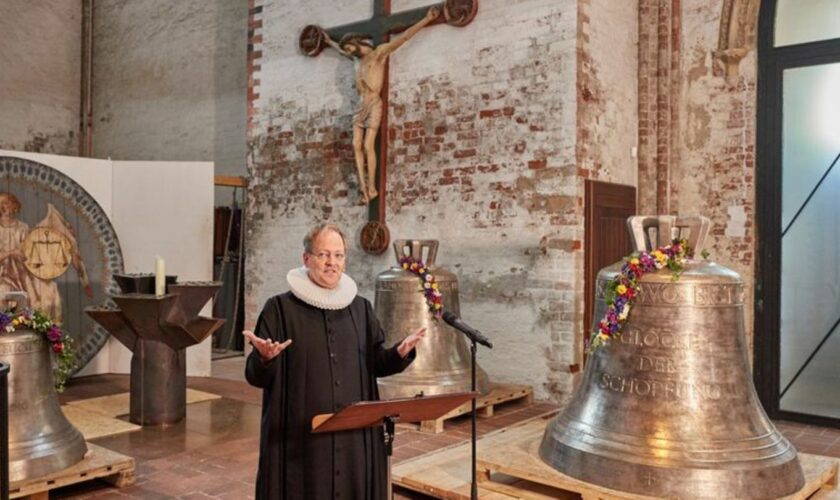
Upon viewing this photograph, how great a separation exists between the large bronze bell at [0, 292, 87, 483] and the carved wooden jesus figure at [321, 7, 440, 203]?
4.21 metres

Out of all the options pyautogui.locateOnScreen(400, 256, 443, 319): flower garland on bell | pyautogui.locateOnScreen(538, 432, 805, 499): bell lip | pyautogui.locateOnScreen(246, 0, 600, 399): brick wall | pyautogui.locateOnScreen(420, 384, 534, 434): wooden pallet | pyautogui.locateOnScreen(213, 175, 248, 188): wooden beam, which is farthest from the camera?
pyautogui.locateOnScreen(213, 175, 248, 188): wooden beam

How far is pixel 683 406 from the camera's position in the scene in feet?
13.3

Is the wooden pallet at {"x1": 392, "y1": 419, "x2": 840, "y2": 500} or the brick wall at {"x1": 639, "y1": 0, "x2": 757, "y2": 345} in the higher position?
the brick wall at {"x1": 639, "y1": 0, "x2": 757, "y2": 345}

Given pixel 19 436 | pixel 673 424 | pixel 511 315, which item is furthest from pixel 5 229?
pixel 673 424

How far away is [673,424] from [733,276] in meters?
0.82

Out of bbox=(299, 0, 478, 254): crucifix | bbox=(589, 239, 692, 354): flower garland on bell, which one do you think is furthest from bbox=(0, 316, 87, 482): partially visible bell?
bbox=(299, 0, 478, 254): crucifix

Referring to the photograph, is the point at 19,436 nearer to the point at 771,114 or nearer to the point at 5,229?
the point at 5,229

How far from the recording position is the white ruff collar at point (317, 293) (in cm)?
317

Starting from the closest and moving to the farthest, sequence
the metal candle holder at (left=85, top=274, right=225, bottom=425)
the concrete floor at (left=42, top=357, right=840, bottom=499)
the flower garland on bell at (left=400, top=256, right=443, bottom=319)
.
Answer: the concrete floor at (left=42, top=357, right=840, bottom=499), the metal candle holder at (left=85, top=274, right=225, bottom=425), the flower garland on bell at (left=400, top=256, right=443, bottom=319)

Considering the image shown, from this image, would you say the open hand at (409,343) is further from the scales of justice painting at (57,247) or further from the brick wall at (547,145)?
the scales of justice painting at (57,247)

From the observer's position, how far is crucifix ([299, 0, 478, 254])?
827 centimetres

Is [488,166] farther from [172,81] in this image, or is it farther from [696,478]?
[172,81]

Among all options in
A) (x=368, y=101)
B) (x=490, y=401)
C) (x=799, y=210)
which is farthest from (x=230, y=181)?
(x=799, y=210)

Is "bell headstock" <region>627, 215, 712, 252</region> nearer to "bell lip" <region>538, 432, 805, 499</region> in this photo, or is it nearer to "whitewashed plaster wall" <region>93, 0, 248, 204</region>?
"bell lip" <region>538, 432, 805, 499</region>
